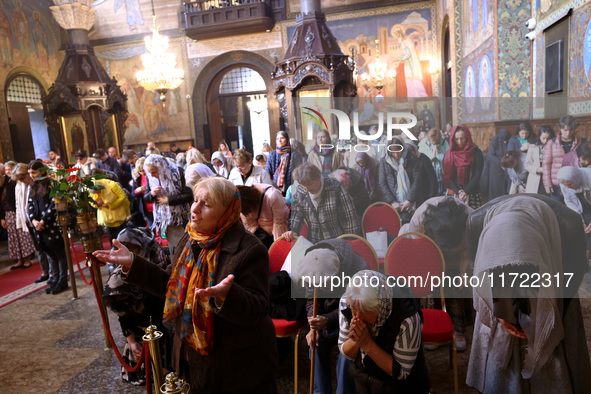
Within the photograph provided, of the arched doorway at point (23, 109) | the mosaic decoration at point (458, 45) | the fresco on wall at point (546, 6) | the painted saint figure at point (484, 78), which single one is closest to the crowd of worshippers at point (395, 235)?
the fresco on wall at point (546, 6)

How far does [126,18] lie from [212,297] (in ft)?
52.4

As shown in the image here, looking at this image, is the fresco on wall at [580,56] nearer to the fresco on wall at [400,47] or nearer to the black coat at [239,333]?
the black coat at [239,333]

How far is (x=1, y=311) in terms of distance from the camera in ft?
15.8

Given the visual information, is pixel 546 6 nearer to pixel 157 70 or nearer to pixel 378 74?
pixel 378 74

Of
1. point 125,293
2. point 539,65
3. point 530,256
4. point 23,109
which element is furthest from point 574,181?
point 23,109

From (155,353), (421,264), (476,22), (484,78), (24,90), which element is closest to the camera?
(155,353)

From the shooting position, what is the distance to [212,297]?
72.9 inches

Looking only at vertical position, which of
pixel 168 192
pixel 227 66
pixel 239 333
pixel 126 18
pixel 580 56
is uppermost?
pixel 126 18

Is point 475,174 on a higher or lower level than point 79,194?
higher

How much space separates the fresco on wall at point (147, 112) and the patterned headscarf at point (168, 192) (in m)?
10.8

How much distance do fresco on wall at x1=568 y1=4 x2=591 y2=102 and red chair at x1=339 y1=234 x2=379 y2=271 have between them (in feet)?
14.4

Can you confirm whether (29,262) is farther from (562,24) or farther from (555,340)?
(562,24)

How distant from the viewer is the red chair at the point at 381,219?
1.95 m

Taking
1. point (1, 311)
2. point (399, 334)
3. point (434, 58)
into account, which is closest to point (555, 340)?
point (399, 334)
